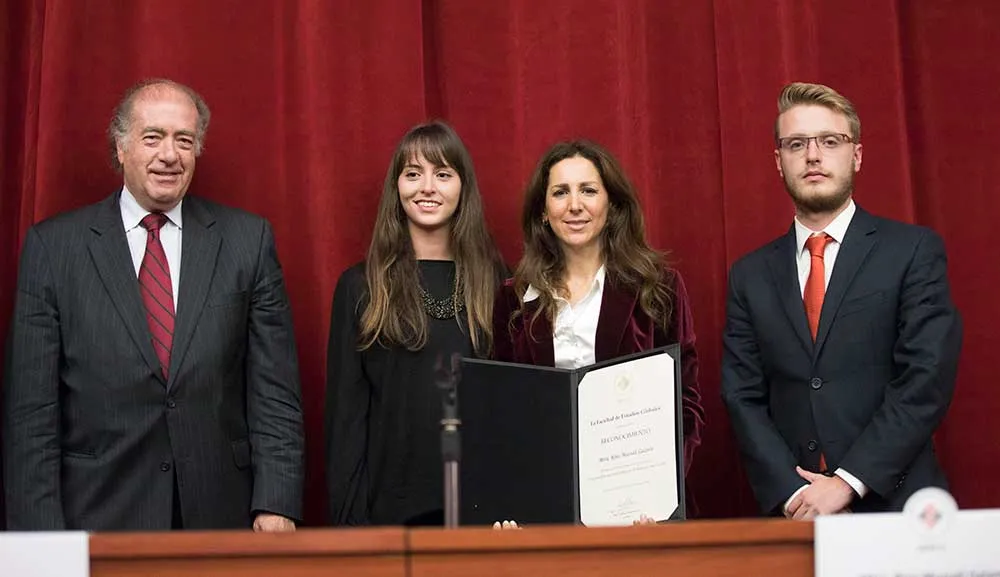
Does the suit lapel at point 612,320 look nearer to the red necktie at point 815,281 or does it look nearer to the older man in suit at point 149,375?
the red necktie at point 815,281

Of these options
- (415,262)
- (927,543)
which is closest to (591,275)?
(415,262)

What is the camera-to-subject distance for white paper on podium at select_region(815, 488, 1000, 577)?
209 cm

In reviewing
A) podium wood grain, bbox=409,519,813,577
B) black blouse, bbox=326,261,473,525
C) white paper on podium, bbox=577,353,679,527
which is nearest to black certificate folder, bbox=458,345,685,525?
white paper on podium, bbox=577,353,679,527

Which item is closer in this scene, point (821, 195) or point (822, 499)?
point (822, 499)

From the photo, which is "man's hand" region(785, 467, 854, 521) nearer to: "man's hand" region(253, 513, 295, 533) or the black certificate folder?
the black certificate folder

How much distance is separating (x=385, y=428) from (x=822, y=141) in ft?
4.45

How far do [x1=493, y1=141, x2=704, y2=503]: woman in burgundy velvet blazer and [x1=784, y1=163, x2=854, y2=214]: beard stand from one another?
371 mm

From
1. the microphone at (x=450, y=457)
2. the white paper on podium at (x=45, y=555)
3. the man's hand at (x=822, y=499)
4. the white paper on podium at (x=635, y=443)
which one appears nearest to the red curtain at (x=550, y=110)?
the man's hand at (x=822, y=499)

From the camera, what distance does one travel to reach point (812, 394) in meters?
3.15

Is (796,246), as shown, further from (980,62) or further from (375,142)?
(375,142)

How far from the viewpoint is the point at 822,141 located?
3254mm

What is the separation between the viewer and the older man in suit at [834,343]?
9.87ft

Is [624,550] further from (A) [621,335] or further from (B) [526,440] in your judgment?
(A) [621,335]

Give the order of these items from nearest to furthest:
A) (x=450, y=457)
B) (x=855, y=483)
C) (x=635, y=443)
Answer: (x=450, y=457) → (x=635, y=443) → (x=855, y=483)
